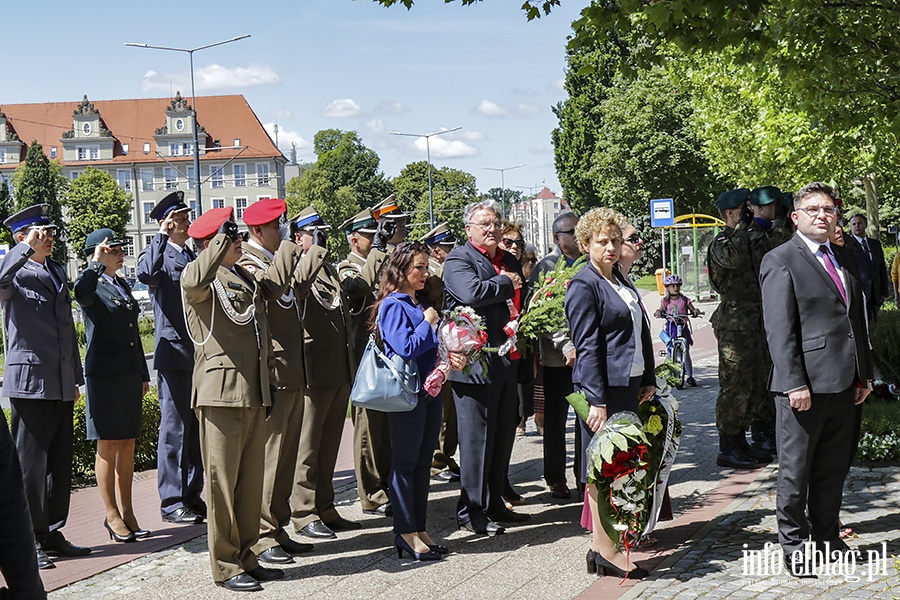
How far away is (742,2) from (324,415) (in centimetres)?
439

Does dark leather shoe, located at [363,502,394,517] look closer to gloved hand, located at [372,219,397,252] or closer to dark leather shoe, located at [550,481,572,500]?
dark leather shoe, located at [550,481,572,500]

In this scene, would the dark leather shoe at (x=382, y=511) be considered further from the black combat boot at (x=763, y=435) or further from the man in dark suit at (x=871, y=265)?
the man in dark suit at (x=871, y=265)

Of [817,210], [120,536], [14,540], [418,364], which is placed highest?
[817,210]

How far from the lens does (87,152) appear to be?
4747 inches

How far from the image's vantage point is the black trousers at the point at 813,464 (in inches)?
242

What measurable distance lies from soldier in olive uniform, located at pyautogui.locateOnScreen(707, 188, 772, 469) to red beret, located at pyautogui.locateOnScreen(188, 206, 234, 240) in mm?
4503

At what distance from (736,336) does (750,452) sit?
1.01m

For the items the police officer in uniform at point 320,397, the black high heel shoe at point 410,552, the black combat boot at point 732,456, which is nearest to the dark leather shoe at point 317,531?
the police officer in uniform at point 320,397

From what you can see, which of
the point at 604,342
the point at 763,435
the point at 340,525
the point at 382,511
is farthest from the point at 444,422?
the point at 604,342

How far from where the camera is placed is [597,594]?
19.4 feet

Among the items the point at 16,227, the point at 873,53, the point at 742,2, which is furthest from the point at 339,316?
the point at 873,53

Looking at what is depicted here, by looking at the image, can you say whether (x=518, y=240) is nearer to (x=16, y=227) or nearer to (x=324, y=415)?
(x=324, y=415)

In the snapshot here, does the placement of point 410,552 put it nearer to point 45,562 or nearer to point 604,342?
point 604,342

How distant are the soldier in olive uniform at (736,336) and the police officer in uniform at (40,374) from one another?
17.2 ft
